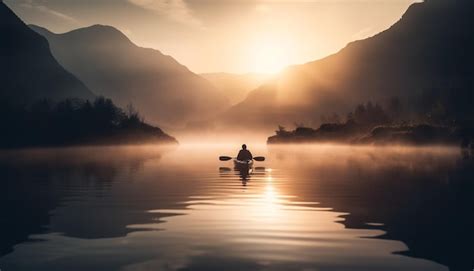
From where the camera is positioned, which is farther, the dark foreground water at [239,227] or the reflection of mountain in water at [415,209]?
the reflection of mountain in water at [415,209]

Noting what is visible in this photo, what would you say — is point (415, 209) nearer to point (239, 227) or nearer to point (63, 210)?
point (239, 227)

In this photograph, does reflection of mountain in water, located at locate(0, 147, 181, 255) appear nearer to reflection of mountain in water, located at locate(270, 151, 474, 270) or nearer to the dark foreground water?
the dark foreground water

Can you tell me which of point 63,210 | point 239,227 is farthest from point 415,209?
point 63,210

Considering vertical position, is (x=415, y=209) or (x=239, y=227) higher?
(x=415, y=209)

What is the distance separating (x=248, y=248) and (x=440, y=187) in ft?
85.6

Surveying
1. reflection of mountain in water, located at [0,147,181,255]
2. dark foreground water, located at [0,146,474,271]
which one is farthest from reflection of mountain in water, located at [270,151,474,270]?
reflection of mountain in water, located at [0,147,181,255]

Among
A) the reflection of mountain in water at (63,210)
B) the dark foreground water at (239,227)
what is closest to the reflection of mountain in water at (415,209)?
the dark foreground water at (239,227)

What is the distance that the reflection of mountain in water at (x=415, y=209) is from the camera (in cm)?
1892

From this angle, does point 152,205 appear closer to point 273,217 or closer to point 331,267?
point 273,217

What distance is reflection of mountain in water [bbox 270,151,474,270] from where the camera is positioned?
18.9 m

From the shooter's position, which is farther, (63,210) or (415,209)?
(63,210)

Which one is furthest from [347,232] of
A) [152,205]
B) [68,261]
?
[152,205]

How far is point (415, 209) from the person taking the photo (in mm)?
28188

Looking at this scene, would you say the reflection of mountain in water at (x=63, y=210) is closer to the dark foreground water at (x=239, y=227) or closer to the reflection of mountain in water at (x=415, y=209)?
the dark foreground water at (x=239, y=227)
